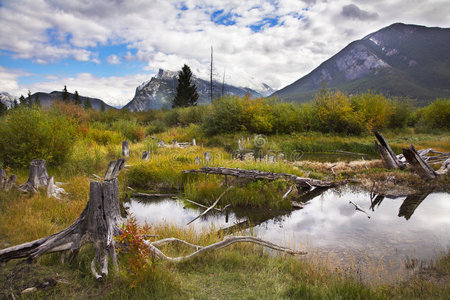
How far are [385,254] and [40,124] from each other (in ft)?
37.4

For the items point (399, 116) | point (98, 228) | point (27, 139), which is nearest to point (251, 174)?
point (98, 228)

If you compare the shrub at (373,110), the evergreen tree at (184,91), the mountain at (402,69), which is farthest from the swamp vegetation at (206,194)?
the mountain at (402,69)

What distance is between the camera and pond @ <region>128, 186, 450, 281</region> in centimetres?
501

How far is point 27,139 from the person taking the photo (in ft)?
29.5

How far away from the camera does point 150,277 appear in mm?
3236

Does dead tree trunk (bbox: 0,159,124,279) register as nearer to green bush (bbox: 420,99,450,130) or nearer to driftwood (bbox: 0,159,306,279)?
driftwood (bbox: 0,159,306,279)

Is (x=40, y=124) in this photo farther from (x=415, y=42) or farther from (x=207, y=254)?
(x=415, y=42)

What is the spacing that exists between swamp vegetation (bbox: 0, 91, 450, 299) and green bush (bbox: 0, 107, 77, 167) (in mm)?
37

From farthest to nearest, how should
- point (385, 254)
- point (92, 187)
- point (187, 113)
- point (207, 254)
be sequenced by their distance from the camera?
1. point (187, 113)
2. point (385, 254)
3. point (207, 254)
4. point (92, 187)

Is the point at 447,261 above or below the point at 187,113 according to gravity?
below

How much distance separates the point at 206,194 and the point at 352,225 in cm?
469

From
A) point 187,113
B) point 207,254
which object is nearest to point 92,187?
point 207,254

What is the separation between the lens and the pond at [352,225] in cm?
→ 501

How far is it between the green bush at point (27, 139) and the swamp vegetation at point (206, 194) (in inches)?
1.4
